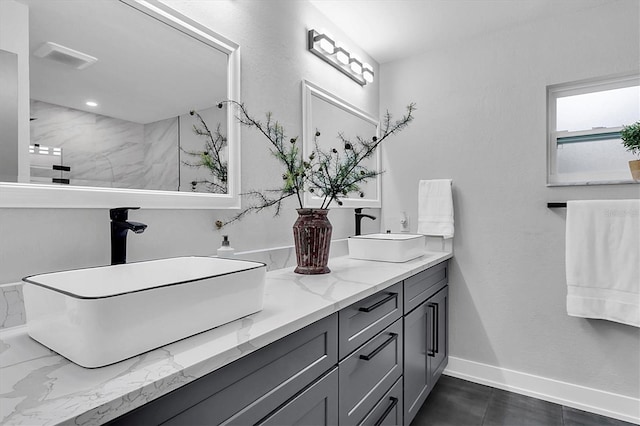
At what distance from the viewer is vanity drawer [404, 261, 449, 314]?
168 cm

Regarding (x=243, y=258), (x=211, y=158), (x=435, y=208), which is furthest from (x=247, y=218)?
(x=435, y=208)

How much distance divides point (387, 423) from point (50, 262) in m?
1.35

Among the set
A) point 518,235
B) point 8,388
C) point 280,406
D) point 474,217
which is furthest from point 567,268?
point 8,388

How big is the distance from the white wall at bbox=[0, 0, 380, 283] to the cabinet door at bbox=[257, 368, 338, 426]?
69 cm

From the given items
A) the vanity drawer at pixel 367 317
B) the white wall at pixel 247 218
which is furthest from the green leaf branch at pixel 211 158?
the vanity drawer at pixel 367 317

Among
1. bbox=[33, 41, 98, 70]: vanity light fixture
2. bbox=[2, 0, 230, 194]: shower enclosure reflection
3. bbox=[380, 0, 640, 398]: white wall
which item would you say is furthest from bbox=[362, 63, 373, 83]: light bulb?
bbox=[33, 41, 98, 70]: vanity light fixture

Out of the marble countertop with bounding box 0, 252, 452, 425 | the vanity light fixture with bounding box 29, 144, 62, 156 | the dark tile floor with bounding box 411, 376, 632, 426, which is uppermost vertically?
the vanity light fixture with bounding box 29, 144, 62, 156

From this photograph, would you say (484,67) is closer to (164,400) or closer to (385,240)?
(385,240)

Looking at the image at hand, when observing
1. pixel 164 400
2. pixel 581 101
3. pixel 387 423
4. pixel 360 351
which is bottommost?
pixel 387 423

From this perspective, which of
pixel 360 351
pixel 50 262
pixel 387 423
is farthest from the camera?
pixel 387 423

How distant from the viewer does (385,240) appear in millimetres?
1869

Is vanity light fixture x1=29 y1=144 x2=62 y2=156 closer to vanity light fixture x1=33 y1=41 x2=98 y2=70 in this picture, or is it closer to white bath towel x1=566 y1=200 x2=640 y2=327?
vanity light fixture x1=33 y1=41 x2=98 y2=70

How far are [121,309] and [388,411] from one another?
4.03 ft

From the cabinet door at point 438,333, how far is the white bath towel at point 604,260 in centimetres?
70
